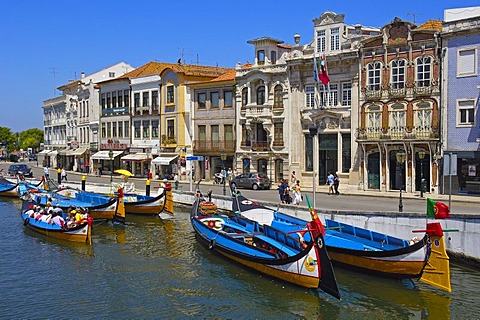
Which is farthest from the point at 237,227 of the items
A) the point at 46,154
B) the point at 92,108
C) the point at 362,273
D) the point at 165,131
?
the point at 46,154

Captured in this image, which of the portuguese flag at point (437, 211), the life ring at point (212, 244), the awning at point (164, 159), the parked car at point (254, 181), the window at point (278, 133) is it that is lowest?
the life ring at point (212, 244)

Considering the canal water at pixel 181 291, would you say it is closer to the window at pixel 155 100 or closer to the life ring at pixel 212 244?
the life ring at pixel 212 244

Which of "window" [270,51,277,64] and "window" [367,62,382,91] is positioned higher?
"window" [270,51,277,64]

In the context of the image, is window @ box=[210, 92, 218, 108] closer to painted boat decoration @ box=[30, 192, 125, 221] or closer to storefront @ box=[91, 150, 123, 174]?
storefront @ box=[91, 150, 123, 174]

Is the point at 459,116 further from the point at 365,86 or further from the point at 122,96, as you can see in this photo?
the point at 122,96

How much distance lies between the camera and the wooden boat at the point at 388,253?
746 inches

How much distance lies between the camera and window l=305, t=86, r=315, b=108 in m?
46.6

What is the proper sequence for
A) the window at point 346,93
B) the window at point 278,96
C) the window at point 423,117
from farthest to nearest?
1. the window at point 278,96
2. the window at point 346,93
3. the window at point 423,117

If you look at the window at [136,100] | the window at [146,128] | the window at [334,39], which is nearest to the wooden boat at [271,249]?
the window at [334,39]

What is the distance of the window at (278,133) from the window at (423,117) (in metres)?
12.2

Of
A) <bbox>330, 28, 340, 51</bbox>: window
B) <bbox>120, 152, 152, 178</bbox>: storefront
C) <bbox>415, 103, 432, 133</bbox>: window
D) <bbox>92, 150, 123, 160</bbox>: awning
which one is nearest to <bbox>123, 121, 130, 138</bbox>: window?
<bbox>92, 150, 123, 160</bbox>: awning

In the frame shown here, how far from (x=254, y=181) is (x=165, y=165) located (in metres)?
15.8

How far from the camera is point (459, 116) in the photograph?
38.1 meters

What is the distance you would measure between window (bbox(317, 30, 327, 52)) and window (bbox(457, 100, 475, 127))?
38.2ft
